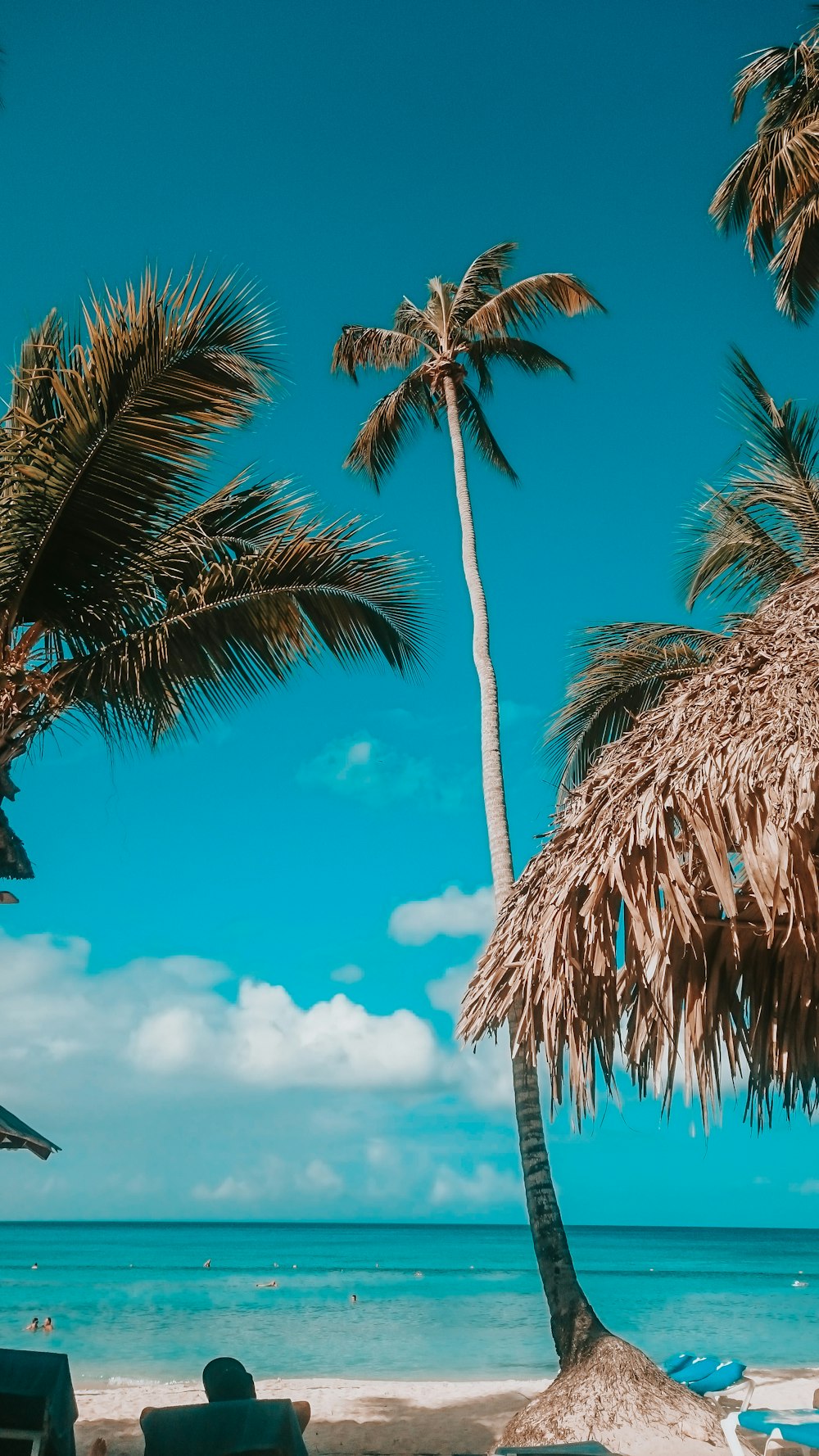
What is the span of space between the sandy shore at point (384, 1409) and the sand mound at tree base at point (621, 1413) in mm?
1448

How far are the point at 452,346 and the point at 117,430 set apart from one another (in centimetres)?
Answer: 774

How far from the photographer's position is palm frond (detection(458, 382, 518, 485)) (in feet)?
39.3

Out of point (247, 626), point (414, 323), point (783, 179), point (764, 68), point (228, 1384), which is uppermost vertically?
Answer: point (414, 323)

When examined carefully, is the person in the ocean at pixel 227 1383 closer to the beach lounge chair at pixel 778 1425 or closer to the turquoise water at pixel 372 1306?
the beach lounge chair at pixel 778 1425

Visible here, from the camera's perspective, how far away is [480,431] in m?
12.4

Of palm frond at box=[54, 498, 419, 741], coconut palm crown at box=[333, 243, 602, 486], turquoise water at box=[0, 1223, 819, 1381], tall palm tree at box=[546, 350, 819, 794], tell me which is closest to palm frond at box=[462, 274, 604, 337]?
coconut palm crown at box=[333, 243, 602, 486]

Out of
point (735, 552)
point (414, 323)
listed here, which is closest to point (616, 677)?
point (735, 552)

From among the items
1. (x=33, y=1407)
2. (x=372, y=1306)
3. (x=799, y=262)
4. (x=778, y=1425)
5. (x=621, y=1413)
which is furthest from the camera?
(x=372, y=1306)

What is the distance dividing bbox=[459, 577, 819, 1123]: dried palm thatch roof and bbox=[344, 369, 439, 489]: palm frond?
322 inches

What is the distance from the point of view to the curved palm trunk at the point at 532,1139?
727cm

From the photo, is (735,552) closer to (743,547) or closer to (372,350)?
(743,547)

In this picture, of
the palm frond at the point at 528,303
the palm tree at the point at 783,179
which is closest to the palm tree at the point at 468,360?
the palm frond at the point at 528,303

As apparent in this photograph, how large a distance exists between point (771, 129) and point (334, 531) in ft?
18.4

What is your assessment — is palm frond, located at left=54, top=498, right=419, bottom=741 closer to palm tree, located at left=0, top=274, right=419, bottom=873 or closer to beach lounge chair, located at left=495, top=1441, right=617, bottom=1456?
palm tree, located at left=0, top=274, right=419, bottom=873
